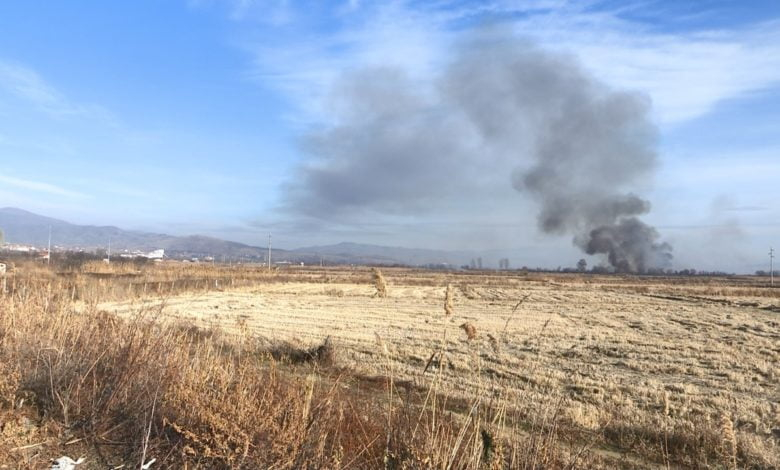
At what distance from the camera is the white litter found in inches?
183

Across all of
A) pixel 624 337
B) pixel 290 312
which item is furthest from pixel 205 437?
pixel 290 312

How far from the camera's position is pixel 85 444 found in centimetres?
521

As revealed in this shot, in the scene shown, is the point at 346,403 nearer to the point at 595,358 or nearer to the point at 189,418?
the point at 189,418

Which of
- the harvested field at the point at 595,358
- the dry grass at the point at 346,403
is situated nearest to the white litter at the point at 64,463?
the dry grass at the point at 346,403

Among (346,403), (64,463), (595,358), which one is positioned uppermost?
(346,403)

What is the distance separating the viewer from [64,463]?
185 inches

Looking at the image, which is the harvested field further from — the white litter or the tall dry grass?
the white litter

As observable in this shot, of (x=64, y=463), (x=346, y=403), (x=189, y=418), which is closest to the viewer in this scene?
(x=64, y=463)

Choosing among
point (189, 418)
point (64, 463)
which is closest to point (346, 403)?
point (189, 418)

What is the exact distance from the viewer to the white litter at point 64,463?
4.64 meters

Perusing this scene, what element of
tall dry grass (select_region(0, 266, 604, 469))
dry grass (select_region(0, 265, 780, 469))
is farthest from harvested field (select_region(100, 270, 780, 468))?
tall dry grass (select_region(0, 266, 604, 469))

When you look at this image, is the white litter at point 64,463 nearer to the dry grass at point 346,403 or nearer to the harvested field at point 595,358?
the dry grass at point 346,403

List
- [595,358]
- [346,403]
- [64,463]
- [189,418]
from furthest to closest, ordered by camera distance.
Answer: [595,358]
[346,403]
[189,418]
[64,463]

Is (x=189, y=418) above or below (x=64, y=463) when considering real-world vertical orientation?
above
